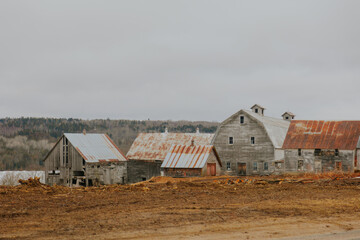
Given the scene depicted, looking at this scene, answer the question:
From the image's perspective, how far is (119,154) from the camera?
5541cm

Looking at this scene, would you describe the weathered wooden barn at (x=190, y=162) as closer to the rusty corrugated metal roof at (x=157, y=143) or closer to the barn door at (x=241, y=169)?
the barn door at (x=241, y=169)

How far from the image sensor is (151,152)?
56.3 meters

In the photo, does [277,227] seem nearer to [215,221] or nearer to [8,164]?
[215,221]

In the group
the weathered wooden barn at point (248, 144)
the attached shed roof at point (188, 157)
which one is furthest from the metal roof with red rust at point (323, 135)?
the attached shed roof at point (188, 157)

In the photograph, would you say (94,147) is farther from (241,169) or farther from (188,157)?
(241,169)

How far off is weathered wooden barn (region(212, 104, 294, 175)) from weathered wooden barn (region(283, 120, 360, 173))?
3.45 metres

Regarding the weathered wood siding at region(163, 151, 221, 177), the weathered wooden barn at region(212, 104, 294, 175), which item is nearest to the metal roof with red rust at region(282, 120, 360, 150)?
the weathered wooden barn at region(212, 104, 294, 175)

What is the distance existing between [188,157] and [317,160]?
535 inches

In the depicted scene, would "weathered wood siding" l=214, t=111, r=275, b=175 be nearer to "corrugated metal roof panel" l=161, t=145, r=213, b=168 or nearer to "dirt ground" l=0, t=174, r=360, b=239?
"corrugated metal roof panel" l=161, t=145, r=213, b=168

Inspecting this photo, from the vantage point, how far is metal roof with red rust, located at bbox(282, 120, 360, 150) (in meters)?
47.1

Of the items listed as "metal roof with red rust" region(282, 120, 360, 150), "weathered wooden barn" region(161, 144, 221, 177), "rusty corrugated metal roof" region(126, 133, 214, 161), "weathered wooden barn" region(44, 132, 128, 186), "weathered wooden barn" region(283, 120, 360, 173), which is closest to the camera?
"weathered wooden barn" region(161, 144, 221, 177)

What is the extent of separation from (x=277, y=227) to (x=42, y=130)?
531 ft

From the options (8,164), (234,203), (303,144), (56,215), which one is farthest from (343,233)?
(8,164)

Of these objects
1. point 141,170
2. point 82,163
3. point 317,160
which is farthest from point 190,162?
point 317,160
